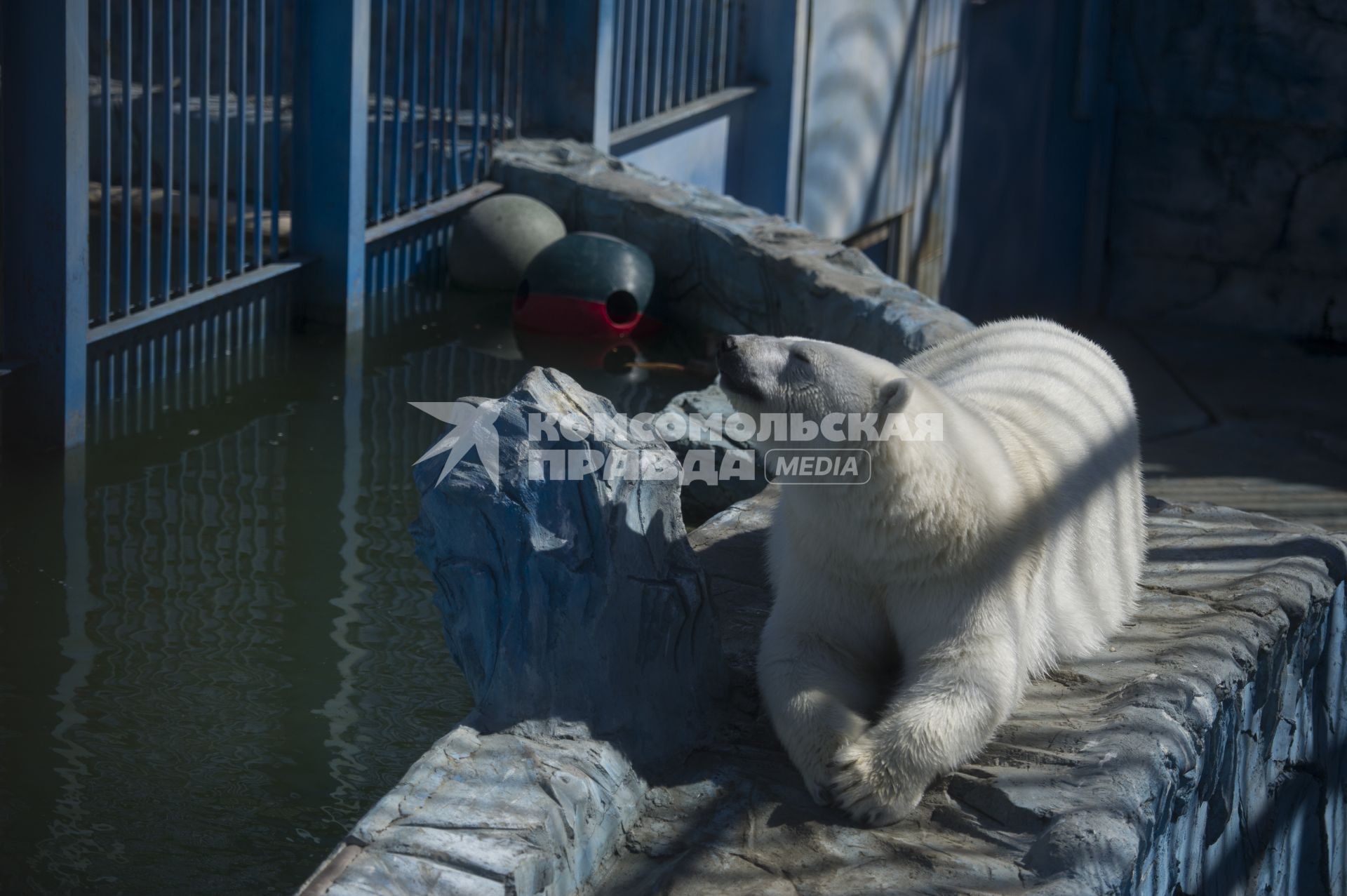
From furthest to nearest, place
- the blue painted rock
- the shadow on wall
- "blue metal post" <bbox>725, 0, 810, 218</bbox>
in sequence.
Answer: the shadow on wall → "blue metal post" <bbox>725, 0, 810, 218</bbox> → the blue painted rock

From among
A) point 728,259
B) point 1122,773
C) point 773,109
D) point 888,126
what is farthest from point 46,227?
point 888,126

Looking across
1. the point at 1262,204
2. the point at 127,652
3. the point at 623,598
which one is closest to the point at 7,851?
the point at 127,652

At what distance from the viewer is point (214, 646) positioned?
3977 mm

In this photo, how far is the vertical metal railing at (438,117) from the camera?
24.9ft

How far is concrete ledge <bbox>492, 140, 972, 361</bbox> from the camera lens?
20.3 ft

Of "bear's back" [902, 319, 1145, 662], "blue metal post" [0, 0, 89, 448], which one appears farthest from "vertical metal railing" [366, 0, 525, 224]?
"bear's back" [902, 319, 1145, 662]

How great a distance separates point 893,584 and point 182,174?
4.29 metres

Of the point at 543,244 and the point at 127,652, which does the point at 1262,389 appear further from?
the point at 127,652

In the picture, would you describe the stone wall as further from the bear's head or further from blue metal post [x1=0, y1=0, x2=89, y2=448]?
the bear's head

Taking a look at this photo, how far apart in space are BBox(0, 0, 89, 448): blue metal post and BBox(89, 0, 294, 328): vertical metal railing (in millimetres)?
208

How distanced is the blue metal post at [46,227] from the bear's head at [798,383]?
10.5 feet

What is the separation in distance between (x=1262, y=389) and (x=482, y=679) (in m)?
8.13

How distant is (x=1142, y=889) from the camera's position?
9.55ft

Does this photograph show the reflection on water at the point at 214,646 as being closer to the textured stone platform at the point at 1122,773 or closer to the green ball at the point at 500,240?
the textured stone platform at the point at 1122,773
